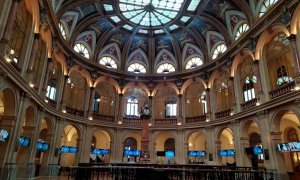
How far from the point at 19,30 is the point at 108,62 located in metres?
14.3

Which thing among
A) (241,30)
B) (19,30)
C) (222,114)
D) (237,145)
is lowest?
(237,145)

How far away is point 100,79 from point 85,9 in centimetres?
812

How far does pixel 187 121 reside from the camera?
2594cm

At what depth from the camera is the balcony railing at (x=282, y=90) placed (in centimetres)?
1455

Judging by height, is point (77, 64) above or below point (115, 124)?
above

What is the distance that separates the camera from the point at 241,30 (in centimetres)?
2077

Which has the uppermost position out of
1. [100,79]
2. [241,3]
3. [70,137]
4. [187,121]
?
[241,3]

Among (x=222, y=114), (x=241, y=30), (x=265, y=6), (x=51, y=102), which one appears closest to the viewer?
(x=265, y=6)

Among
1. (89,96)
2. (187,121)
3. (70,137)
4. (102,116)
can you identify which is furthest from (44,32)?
(187,121)

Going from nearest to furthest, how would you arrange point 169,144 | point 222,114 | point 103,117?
point 222,114, point 103,117, point 169,144

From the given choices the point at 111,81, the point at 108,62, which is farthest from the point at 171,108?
the point at 108,62

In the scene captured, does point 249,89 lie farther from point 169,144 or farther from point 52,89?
point 52,89

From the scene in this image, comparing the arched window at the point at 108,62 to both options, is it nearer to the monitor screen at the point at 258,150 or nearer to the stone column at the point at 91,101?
the stone column at the point at 91,101

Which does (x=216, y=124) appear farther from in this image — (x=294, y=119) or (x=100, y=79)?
(x=100, y=79)
